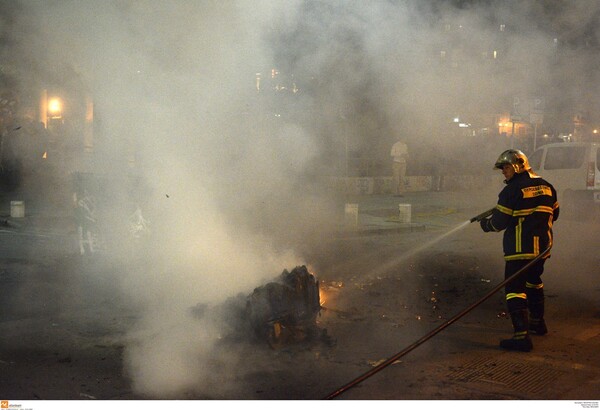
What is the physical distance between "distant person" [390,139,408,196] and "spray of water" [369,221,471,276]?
4534 millimetres

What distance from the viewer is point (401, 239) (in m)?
9.73

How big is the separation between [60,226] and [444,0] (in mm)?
7071

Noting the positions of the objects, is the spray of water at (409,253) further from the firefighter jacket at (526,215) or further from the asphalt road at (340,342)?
the firefighter jacket at (526,215)

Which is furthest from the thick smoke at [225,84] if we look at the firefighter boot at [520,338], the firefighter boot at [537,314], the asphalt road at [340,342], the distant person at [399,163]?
the distant person at [399,163]

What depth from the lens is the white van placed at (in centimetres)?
1167

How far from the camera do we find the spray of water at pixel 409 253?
23.7 ft

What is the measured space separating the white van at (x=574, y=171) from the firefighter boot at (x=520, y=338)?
8390mm

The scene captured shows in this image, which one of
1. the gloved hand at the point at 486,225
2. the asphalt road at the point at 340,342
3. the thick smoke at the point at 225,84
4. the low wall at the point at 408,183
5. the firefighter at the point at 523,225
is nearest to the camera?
the asphalt road at the point at 340,342

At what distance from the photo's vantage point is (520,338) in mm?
4395

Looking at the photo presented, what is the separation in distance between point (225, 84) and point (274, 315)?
7.79 ft

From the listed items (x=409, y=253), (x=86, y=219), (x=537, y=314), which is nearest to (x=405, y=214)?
(x=409, y=253)

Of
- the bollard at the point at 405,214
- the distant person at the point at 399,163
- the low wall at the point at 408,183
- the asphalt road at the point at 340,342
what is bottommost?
the asphalt road at the point at 340,342

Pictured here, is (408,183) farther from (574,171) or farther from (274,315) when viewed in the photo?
(274,315)
